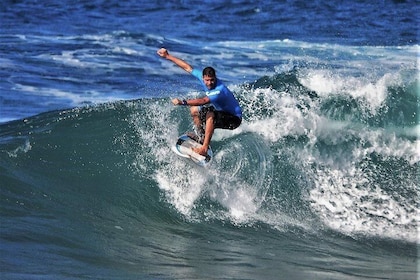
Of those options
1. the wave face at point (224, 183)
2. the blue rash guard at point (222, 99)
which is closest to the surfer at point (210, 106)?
the blue rash guard at point (222, 99)

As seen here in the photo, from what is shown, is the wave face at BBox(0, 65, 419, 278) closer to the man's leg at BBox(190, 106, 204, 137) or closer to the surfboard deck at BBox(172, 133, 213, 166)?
the surfboard deck at BBox(172, 133, 213, 166)

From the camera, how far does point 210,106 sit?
10.3 meters

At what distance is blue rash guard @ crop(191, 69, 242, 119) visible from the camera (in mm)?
10023

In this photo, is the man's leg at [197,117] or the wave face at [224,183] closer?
the wave face at [224,183]

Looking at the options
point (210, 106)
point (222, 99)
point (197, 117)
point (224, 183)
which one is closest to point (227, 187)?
point (224, 183)

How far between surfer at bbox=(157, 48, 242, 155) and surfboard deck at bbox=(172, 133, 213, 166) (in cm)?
9

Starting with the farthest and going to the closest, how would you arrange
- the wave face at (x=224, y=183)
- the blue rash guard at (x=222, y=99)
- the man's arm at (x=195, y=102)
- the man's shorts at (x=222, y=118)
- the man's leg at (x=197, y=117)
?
the man's leg at (x=197, y=117), the man's shorts at (x=222, y=118), the blue rash guard at (x=222, y=99), the wave face at (x=224, y=183), the man's arm at (x=195, y=102)

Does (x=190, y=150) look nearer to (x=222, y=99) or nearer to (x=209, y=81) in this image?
(x=222, y=99)

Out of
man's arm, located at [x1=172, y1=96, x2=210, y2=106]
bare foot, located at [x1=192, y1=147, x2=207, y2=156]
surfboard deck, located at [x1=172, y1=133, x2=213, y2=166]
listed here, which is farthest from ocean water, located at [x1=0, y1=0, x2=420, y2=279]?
man's arm, located at [x1=172, y1=96, x2=210, y2=106]

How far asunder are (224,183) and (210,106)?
5.67 feet

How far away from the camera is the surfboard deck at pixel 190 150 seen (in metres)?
10.6

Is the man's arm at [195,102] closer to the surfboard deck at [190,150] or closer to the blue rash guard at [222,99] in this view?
the blue rash guard at [222,99]

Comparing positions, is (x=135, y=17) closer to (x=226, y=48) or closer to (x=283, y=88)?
(x=226, y=48)

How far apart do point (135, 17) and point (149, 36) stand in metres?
5.26
